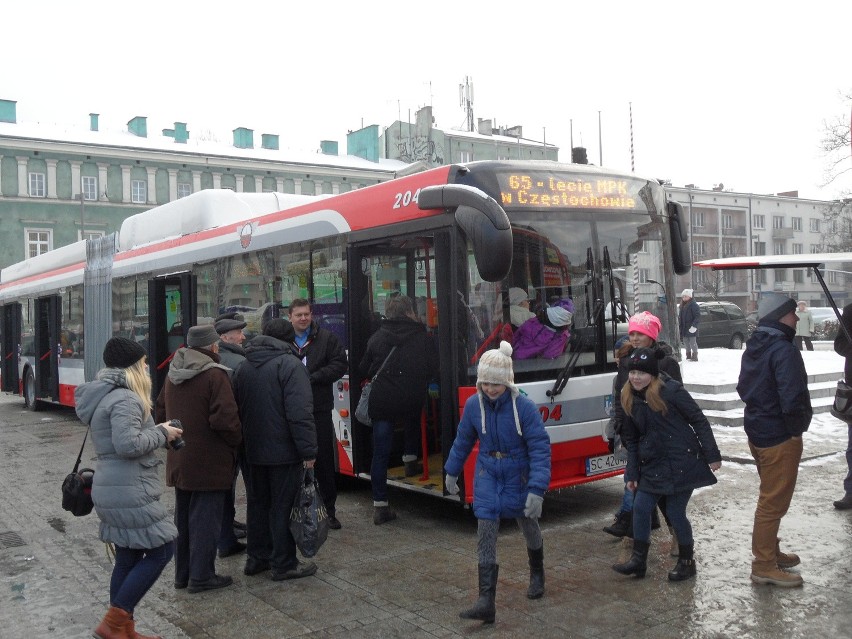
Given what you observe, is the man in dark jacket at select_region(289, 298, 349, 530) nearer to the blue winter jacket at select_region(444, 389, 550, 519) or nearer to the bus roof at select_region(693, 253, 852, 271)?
the blue winter jacket at select_region(444, 389, 550, 519)

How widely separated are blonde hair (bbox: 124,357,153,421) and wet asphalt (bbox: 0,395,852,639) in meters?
1.36

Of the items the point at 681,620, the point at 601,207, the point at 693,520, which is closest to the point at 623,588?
the point at 681,620

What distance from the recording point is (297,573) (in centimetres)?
595

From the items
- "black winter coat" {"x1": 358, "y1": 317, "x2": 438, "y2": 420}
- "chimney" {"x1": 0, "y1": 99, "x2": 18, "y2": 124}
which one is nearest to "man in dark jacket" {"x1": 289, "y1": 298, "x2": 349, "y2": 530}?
"black winter coat" {"x1": 358, "y1": 317, "x2": 438, "y2": 420}

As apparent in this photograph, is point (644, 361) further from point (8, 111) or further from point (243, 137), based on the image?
point (243, 137)

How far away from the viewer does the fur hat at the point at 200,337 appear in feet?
18.6

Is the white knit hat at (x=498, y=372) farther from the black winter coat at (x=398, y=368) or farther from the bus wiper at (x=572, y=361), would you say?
the black winter coat at (x=398, y=368)

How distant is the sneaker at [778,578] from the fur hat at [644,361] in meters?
1.41

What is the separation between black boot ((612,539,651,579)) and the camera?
564 cm

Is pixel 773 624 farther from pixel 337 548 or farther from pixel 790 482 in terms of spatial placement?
pixel 337 548

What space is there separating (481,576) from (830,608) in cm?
202

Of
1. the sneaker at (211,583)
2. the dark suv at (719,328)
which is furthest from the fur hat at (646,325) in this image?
the dark suv at (719,328)

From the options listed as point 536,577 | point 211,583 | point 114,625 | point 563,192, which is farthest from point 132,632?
point 563,192

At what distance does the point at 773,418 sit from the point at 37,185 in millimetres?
54293
